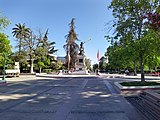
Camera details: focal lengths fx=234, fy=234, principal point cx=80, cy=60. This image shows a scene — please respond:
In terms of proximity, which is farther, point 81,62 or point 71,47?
point 71,47

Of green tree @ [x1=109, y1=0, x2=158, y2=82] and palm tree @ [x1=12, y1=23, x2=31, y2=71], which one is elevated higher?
palm tree @ [x1=12, y1=23, x2=31, y2=71]

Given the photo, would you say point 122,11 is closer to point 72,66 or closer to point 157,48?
point 157,48

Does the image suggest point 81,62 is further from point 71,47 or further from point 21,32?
point 21,32

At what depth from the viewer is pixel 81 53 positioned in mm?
62312

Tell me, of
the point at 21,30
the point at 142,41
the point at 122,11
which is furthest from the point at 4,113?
the point at 21,30

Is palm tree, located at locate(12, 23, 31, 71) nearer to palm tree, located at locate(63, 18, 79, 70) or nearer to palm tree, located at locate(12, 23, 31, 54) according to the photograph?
palm tree, located at locate(12, 23, 31, 54)

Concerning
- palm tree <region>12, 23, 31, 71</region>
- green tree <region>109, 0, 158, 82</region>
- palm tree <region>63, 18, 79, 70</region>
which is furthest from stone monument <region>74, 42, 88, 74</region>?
green tree <region>109, 0, 158, 82</region>

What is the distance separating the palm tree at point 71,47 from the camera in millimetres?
62125

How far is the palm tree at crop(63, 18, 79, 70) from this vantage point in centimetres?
6212

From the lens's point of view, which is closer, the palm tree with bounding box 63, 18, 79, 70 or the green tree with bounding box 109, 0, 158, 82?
the green tree with bounding box 109, 0, 158, 82

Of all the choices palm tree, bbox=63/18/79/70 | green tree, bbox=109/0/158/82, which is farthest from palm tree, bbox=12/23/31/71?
green tree, bbox=109/0/158/82

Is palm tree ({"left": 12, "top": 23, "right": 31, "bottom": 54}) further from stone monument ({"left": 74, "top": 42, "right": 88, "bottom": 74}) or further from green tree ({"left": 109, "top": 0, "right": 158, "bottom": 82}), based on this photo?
green tree ({"left": 109, "top": 0, "right": 158, "bottom": 82})

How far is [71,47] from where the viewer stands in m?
64.0

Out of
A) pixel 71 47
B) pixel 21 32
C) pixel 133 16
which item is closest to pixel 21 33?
pixel 21 32
